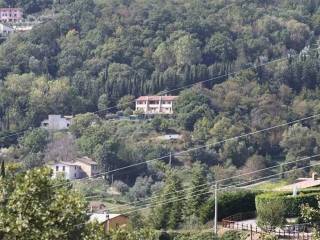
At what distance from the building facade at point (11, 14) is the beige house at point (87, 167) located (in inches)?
1628

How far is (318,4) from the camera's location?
105 metres

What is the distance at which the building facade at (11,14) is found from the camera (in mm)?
104262

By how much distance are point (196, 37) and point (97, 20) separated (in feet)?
25.4

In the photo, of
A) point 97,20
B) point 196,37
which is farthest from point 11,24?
point 196,37

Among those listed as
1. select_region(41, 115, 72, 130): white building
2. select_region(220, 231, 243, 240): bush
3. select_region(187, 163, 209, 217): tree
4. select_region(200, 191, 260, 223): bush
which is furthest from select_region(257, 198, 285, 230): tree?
select_region(41, 115, 72, 130): white building

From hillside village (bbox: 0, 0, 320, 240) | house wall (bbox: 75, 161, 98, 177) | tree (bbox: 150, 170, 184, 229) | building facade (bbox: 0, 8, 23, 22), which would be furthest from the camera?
building facade (bbox: 0, 8, 23, 22)

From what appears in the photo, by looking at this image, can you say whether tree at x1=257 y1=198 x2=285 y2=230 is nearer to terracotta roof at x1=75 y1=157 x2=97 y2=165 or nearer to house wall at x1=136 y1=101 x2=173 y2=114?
terracotta roof at x1=75 y1=157 x2=97 y2=165

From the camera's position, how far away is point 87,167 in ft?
209

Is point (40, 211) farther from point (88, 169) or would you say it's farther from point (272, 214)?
point (88, 169)

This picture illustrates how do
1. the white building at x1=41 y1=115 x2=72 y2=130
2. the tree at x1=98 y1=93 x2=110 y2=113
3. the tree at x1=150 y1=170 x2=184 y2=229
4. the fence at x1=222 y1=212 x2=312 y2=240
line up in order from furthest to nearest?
the tree at x1=98 y1=93 x2=110 y2=113 < the white building at x1=41 y1=115 x2=72 y2=130 < the tree at x1=150 y1=170 x2=184 y2=229 < the fence at x1=222 y1=212 x2=312 y2=240

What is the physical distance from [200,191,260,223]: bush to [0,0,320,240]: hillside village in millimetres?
28

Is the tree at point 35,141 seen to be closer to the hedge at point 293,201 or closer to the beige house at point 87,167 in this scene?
the beige house at point 87,167

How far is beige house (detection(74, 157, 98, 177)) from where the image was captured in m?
63.2

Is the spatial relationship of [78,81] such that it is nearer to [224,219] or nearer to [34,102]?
[34,102]
